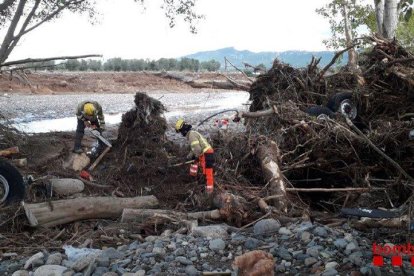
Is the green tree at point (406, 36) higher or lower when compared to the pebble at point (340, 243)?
higher

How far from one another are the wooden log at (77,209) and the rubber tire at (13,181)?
40 cm

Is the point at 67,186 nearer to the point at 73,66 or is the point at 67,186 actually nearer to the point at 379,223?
the point at 379,223

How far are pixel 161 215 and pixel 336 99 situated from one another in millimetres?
4662

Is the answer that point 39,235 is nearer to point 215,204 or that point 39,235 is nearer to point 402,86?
point 215,204

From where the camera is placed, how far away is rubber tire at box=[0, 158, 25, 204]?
6621 millimetres

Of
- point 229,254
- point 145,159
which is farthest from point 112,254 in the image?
point 145,159

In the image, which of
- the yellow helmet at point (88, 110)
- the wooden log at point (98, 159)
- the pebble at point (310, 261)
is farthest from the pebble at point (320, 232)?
the yellow helmet at point (88, 110)

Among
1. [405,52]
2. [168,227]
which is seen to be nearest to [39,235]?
[168,227]

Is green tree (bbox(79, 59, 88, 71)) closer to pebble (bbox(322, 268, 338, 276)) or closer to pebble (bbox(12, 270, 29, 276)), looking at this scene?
pebble (bbox(12, 270, 29, 276))

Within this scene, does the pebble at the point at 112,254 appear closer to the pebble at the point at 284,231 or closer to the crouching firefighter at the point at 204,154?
the pebble at the point at 284,231

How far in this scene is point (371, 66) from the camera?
974cm

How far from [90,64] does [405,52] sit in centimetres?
4374

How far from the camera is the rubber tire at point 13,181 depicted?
6.62m

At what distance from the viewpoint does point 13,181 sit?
6703 mm
